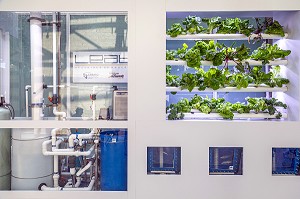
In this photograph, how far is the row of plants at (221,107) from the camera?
285cm

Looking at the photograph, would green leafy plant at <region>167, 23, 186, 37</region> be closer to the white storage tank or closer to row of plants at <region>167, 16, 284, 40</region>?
row of plants at <region>167, 16, 284, 40</region>

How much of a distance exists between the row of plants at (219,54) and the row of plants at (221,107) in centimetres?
38

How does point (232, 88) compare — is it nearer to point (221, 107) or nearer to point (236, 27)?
point (221, 107)

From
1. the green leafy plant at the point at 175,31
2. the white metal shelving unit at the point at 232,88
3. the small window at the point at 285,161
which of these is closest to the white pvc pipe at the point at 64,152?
the white metal shelving unit at the point at 232,88

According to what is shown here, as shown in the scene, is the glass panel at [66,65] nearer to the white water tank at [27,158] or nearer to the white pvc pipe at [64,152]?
the white water tank at [27,158]

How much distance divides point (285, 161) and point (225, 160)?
583mm

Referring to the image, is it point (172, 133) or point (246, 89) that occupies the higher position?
point (246, 89)

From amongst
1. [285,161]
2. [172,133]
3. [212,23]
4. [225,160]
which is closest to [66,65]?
[172,133]

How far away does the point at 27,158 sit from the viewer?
116 inches

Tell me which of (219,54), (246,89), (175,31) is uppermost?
(175,31)

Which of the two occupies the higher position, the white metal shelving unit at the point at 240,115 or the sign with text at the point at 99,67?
the sign with text at the point at 99,67
